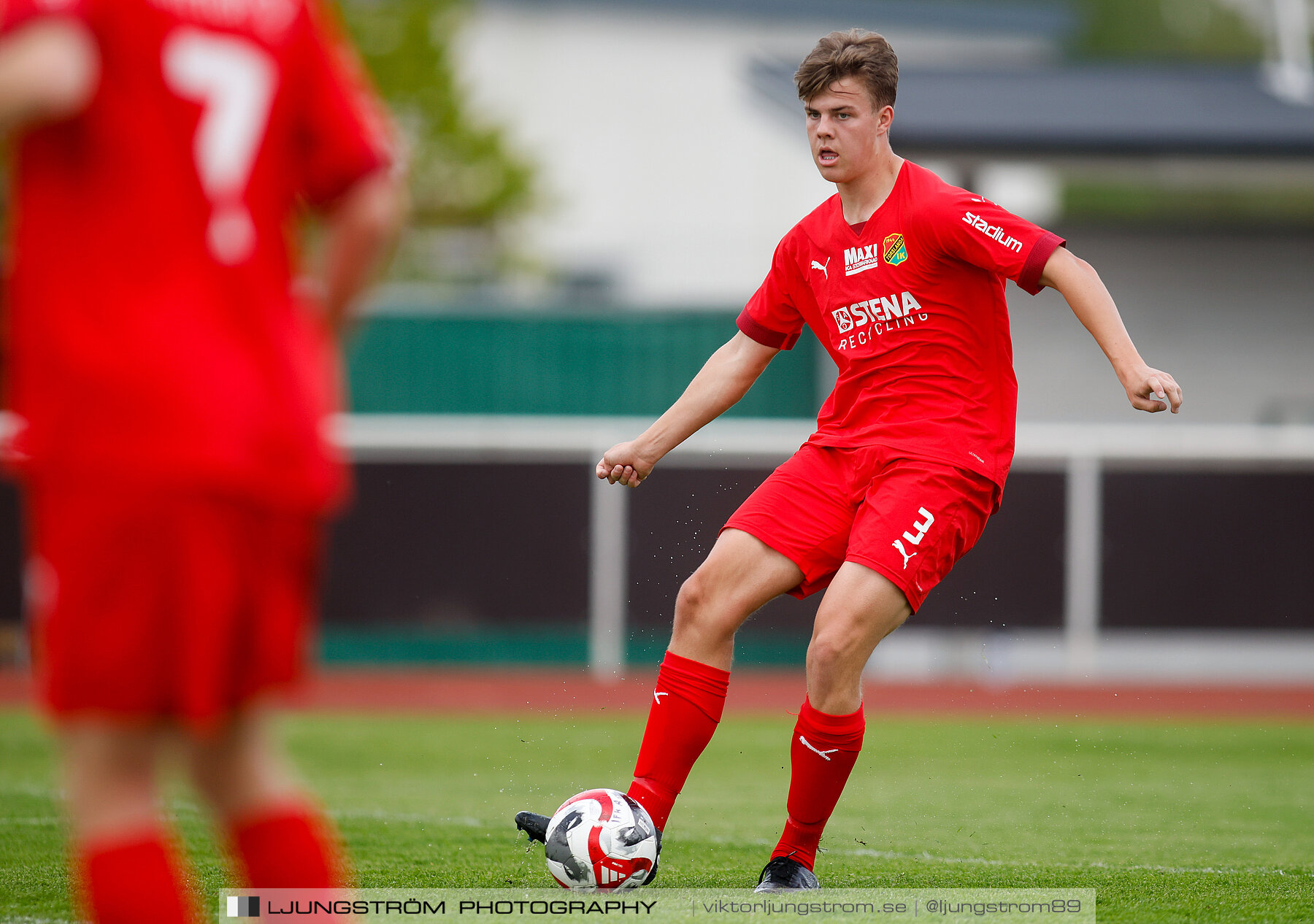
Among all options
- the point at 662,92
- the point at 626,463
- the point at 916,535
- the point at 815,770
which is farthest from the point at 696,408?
the point at 662,92

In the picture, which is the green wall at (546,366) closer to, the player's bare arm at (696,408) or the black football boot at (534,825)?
the player's bare arm at (696,408)

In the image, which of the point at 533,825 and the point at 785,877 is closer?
the point at 785,877

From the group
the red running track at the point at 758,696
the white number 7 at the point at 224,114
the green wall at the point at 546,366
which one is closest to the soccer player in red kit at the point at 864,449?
the white number 7 at the point at 224,114

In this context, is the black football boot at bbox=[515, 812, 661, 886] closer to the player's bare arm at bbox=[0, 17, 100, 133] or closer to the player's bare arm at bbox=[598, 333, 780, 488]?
the player's bare arm at bbox=[598, 333, 780, 488]

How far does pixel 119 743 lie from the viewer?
230 centimetres

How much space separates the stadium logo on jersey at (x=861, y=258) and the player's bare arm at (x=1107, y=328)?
0.46 m

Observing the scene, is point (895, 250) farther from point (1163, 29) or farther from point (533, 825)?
point (1163, 29)

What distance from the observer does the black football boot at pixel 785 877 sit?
406 centimetres

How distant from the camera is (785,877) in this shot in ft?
13.4

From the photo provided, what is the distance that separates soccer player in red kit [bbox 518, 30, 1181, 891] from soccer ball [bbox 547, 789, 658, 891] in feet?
0.44

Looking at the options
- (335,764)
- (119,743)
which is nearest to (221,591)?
(119,743)

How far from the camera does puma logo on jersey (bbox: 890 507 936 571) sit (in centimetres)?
403

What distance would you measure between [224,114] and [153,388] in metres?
0.41

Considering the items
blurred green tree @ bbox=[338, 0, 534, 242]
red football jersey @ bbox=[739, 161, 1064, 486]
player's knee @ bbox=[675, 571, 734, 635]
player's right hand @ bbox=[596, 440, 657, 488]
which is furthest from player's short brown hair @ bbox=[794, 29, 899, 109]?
blurred green tree @ bbox=[338, 0, 534, 242]
